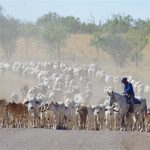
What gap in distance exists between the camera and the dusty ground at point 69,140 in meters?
20.0

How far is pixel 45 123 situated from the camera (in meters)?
28.7

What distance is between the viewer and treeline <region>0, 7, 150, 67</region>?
241ft

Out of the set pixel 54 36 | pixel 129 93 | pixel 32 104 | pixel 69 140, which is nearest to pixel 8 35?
pixel 54 36

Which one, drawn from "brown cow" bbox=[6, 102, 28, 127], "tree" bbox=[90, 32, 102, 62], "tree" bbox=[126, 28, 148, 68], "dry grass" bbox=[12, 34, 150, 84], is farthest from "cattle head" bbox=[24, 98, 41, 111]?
"tree" bbox=[90, 32, 102, 62]

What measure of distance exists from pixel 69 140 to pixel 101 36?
5661 cm

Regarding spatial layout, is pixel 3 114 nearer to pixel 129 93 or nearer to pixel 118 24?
pixel 129 93

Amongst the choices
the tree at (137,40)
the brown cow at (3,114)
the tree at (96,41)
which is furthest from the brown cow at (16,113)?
the tree at (96,41)

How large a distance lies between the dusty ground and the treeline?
47.6m

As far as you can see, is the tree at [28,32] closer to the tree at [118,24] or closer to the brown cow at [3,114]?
the tree at [118,24]

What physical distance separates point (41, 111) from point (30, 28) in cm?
6036

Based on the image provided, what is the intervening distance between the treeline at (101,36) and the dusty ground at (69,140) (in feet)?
156

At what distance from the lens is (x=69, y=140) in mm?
21844

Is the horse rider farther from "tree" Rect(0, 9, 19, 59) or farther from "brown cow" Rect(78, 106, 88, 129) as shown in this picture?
"tree" Rect(0, 9, 19, 59)

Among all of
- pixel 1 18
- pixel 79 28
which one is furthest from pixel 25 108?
pixel 79 28
